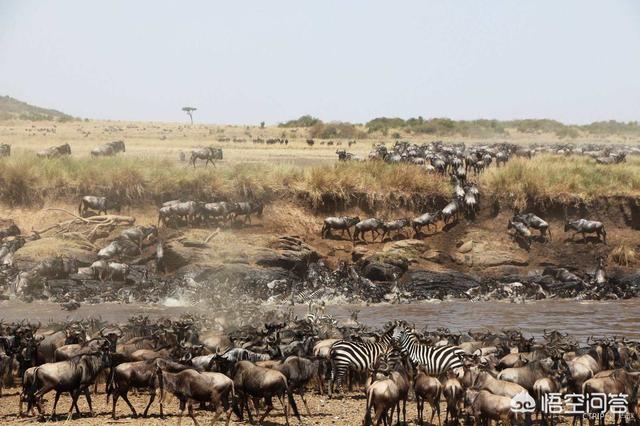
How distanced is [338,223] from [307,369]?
1741 centimetres

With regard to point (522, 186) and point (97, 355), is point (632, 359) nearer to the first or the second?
point (97, 355)

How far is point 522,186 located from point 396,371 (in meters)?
22.1

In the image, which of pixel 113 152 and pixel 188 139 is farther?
pixel 188 139

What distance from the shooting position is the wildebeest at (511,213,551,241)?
3138cm

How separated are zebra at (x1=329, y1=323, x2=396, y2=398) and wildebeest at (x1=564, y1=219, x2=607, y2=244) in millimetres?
17990

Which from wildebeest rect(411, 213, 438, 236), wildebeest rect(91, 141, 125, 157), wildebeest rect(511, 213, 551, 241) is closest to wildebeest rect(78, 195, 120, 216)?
wildebeest rect(411, 213, 438, 236)

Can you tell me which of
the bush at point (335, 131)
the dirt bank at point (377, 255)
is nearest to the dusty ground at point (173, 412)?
the dirt bank at point (377, 255)

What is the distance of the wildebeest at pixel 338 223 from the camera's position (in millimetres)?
30766

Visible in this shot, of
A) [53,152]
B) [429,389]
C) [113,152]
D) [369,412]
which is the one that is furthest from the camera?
[113,152]

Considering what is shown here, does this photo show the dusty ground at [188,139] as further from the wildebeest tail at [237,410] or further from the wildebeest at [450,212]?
the wildebeest tail at [237,410]

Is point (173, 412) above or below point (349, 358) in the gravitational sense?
below

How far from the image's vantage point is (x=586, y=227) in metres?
30.9

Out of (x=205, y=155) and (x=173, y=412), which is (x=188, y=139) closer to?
(x=205, y=155)

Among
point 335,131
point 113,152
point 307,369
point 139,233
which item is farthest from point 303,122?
point 307,369
